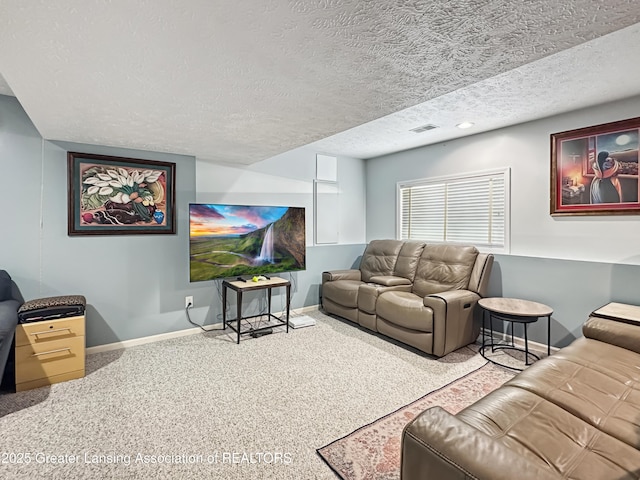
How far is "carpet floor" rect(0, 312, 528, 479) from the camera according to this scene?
174cm

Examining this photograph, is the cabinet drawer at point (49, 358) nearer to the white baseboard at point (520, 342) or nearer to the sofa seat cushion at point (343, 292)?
the sofa seat cushion at point (343, 292)

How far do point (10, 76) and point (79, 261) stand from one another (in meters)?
1.94

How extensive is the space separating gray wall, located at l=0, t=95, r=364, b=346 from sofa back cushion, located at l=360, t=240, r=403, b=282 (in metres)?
2.12

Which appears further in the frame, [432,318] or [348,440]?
[432,318]

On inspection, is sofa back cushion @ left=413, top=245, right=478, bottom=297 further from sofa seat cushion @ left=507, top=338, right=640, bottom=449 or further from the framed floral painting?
the framed floral painting

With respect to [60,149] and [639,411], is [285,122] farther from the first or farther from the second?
[639,411]

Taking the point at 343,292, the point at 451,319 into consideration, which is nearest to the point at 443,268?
the point at 451,319

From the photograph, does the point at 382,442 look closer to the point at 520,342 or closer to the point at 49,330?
the point at 520,342

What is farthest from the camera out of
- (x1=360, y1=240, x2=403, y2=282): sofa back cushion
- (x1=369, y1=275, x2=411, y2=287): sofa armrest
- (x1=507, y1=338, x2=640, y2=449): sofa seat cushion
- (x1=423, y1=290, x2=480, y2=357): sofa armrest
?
(x1=360, y1=240, x2=403, y2=282): sofa back cushion

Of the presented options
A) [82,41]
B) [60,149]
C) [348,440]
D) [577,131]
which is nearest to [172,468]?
[348,440]

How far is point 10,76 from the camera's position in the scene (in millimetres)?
1664

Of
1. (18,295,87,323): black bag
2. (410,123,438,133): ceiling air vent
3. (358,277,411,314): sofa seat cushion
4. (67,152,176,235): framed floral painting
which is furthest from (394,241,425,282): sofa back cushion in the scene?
(18,295,87,323): black bag

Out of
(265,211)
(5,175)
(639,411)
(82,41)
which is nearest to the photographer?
(82,41)

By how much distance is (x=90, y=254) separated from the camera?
315cm
